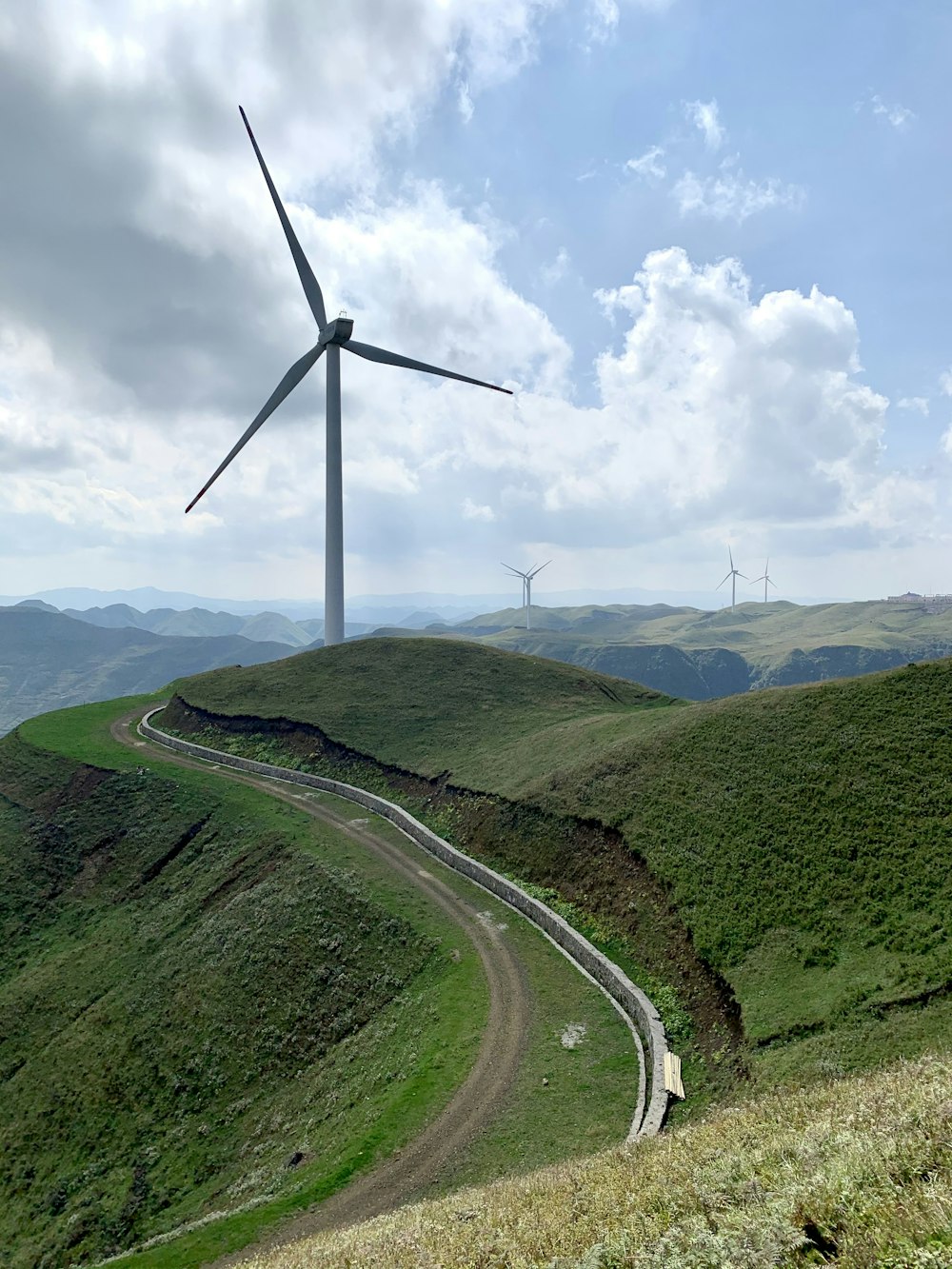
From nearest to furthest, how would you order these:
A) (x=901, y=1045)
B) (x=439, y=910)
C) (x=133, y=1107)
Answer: (x=901, y=1045), (x=133, y=1107), (x=439, y=910)

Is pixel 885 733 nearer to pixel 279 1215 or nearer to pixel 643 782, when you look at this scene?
Result: pixel 643 782

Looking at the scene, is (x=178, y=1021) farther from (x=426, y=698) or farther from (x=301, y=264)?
(x=301, y=264)

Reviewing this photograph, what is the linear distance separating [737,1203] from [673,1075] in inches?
619

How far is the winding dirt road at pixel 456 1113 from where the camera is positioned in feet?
71.3

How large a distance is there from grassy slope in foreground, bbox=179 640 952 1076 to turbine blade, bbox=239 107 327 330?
6932cm

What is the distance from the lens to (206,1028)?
38.9 metres

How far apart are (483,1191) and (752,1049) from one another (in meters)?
12.4

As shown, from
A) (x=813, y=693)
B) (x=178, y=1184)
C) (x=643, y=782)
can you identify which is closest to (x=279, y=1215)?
(x=178, y=1184)

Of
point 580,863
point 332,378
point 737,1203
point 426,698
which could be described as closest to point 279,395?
point 332,378

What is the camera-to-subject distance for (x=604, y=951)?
1438 inches

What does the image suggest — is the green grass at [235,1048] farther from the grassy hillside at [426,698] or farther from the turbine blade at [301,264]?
the turbine blade at [301,264]

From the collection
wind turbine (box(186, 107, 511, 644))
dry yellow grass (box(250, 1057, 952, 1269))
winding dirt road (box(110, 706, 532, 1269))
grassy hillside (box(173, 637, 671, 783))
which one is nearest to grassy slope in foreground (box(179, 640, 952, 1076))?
grassy hillside (box(173, 637, 671, 783))

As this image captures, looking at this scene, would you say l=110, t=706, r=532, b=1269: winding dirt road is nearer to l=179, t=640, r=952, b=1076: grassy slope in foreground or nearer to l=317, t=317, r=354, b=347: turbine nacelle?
l=179, t=640, r=952, b=1076: grassy slope in foreground

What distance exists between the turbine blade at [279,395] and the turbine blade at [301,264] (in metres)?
5.27
